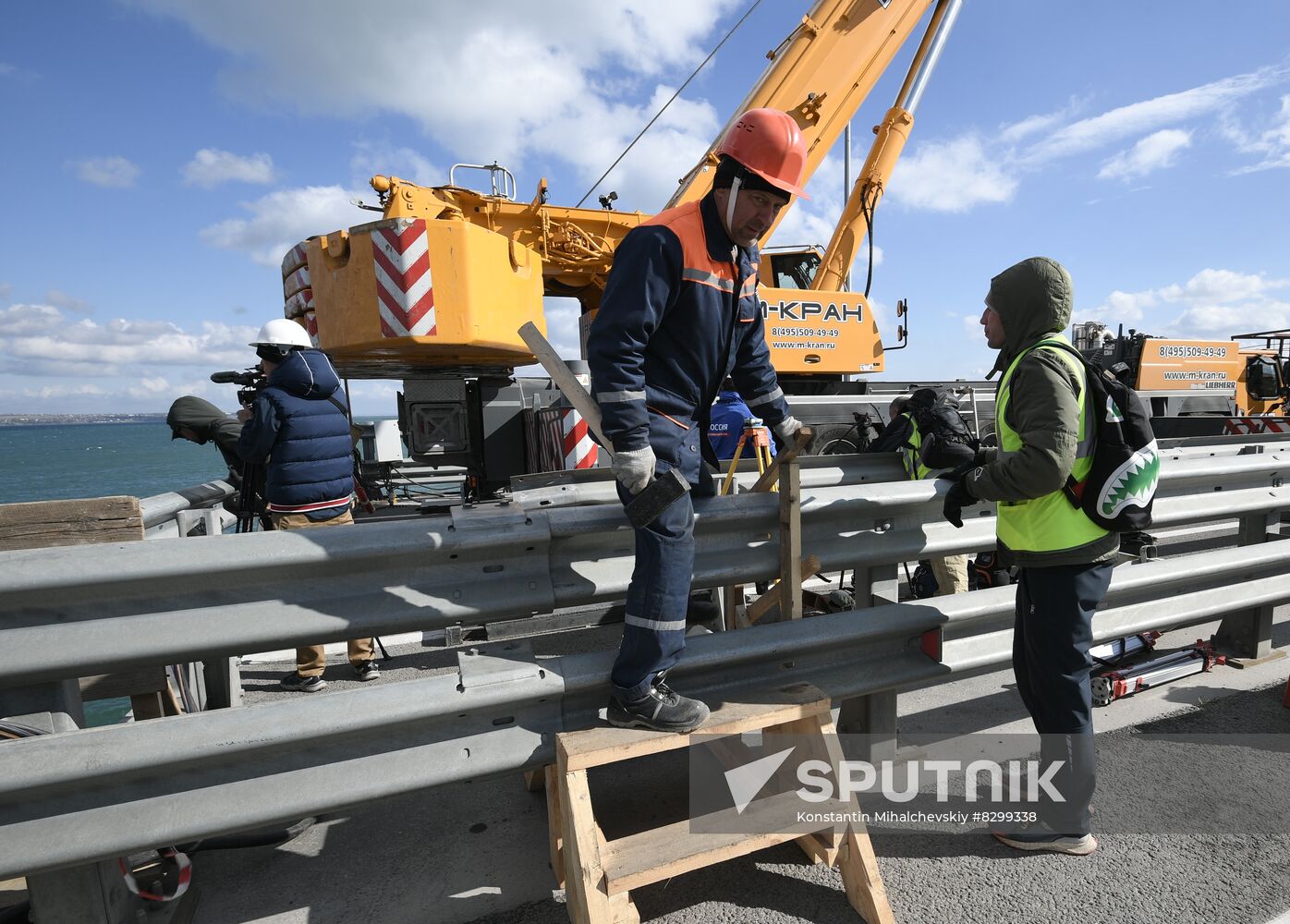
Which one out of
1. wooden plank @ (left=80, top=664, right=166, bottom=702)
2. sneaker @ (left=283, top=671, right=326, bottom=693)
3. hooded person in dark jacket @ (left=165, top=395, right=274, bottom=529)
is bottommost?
sneaker @ (left=283, top=671, right=326, bottom=693)

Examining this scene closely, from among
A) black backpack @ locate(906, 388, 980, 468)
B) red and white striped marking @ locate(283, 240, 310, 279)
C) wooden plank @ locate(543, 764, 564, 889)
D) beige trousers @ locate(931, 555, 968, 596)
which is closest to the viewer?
wooden plank @ locate(543, 764, 564, 889)

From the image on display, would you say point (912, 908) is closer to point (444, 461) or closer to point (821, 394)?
point (444, 461)

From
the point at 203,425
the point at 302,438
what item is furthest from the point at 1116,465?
the point at 203,425

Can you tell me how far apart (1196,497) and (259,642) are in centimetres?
401

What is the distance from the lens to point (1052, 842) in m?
2.28

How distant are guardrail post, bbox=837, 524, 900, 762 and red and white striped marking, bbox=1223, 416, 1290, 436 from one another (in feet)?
36.7

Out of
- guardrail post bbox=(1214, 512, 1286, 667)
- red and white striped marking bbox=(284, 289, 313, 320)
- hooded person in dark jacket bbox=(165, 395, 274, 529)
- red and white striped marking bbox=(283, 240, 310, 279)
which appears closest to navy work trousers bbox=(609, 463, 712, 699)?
guardrail post bbox=(1214, 512, 1286, 667)

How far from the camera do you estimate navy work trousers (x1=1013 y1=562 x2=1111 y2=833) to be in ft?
7.63

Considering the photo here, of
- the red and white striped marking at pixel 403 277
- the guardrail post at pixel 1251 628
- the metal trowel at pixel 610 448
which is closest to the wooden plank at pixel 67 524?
the metal trowel at pixel 610 448

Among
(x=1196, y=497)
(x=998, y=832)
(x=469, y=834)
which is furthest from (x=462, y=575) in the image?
(x=1196, y=497)

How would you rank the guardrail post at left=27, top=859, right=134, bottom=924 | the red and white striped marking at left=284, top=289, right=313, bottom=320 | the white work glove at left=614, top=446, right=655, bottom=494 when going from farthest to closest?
the red and white striped marking at left=284, top=289, right=313, bottom=320, the white work glove at left=614, top=446, right=655, bottom=494, the guardrail post at left=27, top=859, right=134, bottom=924

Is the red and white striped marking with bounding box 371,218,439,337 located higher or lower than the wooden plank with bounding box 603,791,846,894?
higher

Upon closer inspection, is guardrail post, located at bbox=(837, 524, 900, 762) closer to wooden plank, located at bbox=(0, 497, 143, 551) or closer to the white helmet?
wooden plank, located at bbox=(0, 497, 143, 551)

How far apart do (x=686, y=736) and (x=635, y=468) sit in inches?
33.4
